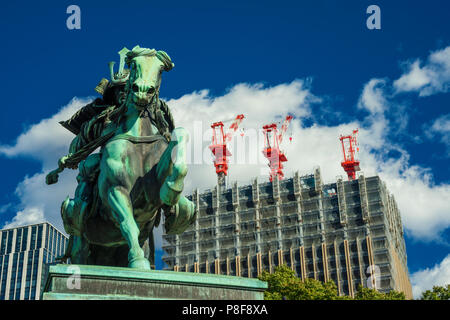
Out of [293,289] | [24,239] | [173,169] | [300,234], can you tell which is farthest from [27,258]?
[173,169]

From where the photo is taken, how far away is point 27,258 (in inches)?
5581

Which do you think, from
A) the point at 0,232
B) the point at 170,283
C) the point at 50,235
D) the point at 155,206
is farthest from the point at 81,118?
the point at 0,232

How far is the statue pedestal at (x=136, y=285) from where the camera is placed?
259 inches

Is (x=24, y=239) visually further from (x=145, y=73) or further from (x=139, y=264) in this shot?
(x=139, y=264)

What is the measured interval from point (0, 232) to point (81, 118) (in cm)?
16201

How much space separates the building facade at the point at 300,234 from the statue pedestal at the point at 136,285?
3389 inches

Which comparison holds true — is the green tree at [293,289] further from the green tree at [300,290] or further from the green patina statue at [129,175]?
the green patina statue at [129,175]

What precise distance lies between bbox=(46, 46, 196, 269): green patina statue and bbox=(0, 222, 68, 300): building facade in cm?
12749

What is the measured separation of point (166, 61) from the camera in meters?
9.11

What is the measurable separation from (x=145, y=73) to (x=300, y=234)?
91.5 meters

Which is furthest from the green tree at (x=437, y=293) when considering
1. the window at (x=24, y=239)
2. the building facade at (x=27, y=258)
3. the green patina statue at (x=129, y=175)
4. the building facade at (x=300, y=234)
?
the window at (x=24, y=239)

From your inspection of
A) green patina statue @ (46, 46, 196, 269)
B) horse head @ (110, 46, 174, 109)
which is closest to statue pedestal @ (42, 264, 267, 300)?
green patina statue @ (46, 46, 196, 269)

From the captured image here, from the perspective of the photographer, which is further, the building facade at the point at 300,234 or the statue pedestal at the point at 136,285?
the building facade at the point at 300,234

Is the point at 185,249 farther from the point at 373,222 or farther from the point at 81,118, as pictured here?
the point at 81,118
